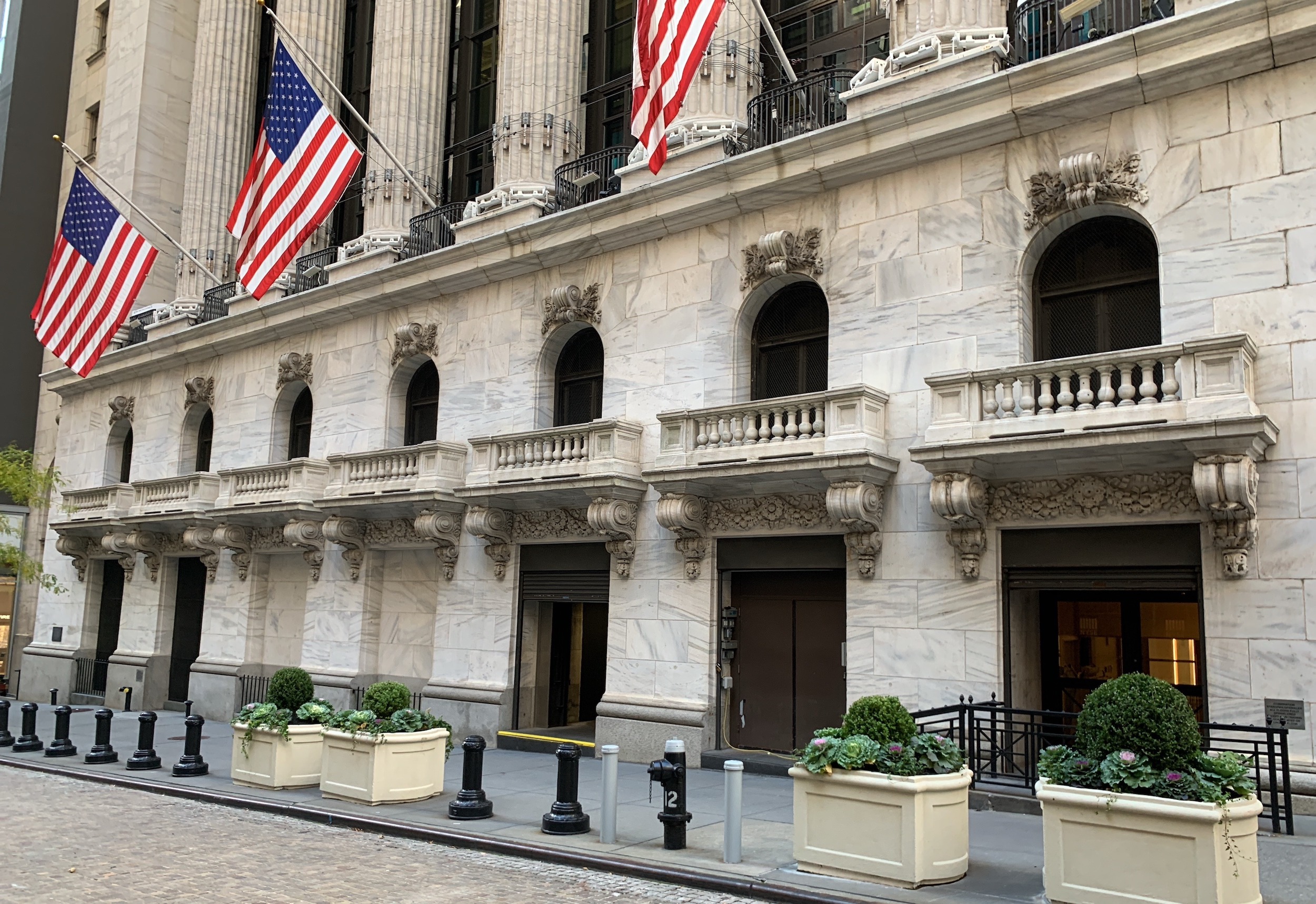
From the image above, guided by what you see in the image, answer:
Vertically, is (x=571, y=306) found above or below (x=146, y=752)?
above

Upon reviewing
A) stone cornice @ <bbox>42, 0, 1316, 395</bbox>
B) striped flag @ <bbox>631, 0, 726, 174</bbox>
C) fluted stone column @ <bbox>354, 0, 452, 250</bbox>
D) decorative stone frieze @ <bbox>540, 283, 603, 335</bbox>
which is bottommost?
decorative stone frieze @ <bbox>540, 283, 603, 335</bbox>

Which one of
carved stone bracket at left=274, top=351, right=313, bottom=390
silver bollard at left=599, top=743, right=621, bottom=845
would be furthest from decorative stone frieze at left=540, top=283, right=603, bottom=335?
silver bollard at left=599, top=743, right=621, bottom=845

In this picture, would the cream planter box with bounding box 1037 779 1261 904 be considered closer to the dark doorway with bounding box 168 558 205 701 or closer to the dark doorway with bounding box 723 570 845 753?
the dark doorway with bounding box 723 570 845 753

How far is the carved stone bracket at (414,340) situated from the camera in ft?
75.2

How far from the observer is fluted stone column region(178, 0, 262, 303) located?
101 feet

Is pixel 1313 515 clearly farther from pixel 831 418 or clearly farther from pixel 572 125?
pixel 572 125

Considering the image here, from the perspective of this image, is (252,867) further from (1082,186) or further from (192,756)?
(1082,186)

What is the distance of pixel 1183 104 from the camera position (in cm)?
1373

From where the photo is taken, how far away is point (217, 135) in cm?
3125

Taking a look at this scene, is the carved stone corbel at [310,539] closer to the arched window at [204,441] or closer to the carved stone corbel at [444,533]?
the carved stone corbel at [444,533]

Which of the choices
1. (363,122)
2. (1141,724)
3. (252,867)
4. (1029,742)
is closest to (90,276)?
(363,122)

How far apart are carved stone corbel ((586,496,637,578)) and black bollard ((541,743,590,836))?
20.5 feet

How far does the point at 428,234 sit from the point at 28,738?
43.1 ft

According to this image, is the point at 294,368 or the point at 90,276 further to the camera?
→ the point at 294,368
